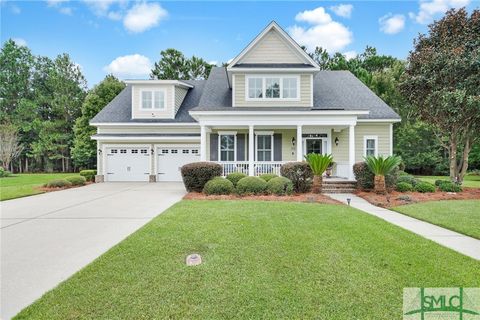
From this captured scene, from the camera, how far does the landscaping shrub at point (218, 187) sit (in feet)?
37.7

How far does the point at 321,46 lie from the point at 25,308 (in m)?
37.3

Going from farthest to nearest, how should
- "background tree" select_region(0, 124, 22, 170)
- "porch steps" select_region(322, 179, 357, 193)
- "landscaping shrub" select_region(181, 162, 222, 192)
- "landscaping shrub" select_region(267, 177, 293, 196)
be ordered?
"background tree" select_region(0, 124, 22, 170) < "porch steps" select_region(322, 179, 357, 193) < "landscaping shrub" select_region(181, 162, 222, 192) < "landscaping shrub" select_region(267, 177, 293, 196)

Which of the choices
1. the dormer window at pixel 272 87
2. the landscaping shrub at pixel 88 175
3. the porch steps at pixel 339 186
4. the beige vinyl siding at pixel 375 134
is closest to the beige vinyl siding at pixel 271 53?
the dormer window at pixel 272 87

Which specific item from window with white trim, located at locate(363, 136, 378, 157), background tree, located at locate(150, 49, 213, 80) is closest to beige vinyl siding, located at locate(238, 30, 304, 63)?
window with white trim, located at locate(363, 136, 378, 157)

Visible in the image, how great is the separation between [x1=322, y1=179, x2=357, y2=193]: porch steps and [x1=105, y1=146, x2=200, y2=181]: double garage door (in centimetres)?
851

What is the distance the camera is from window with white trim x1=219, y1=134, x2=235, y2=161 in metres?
16.2

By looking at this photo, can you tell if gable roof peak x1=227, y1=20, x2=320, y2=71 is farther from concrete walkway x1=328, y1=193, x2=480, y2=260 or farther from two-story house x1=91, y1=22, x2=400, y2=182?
concrete walkway x1=328, y1=193, x2=480, y2=260

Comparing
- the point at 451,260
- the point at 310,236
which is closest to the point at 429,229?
the point at 451,260

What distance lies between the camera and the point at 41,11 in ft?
45.4

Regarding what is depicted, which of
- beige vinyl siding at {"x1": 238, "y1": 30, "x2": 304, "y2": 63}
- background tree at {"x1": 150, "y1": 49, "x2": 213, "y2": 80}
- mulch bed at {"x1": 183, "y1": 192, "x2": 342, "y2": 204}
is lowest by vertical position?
mulch bed at {"x1": 183, "y1": 192, "x2": 342, "y2": 204}

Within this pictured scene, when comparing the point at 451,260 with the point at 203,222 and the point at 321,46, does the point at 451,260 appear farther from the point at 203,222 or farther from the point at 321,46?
the point at 321,46

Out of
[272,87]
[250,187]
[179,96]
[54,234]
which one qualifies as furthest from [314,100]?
[54,234]

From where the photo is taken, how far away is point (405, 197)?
10.6 m

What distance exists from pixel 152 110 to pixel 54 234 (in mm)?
12888
